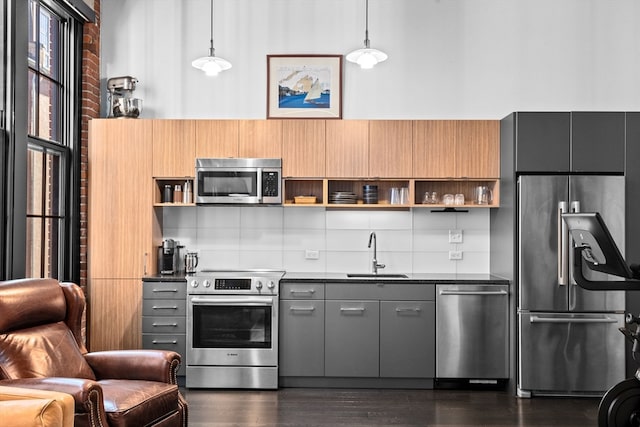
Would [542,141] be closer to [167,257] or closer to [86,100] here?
[167,257]

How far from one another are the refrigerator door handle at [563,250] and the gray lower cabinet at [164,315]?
2.98 metres

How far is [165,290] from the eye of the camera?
15.7ft

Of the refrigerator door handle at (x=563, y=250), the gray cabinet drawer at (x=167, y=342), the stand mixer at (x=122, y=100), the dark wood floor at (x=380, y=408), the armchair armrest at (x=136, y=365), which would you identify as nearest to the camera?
the armchair armrest at (x=136, y=365)

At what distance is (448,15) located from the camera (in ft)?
17.6

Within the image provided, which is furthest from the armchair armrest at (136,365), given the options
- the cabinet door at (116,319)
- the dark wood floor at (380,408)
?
the cabinet door at (116,319)

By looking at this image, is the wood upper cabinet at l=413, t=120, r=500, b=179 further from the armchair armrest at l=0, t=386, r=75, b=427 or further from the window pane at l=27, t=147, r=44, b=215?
the armchair armrest at l=0, t=386, r=75, b=427

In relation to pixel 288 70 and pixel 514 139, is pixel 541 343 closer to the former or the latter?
pixel 514 139

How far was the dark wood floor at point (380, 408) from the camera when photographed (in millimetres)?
3877

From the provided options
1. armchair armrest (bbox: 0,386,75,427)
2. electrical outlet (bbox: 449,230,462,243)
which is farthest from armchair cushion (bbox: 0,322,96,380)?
electrical outlet (bbox: 449,230,462,243)

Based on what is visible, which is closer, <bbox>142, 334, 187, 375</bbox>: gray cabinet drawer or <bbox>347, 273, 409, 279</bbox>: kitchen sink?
<bbox>142, 334, 187, 375</bbox>: gray cabinet drawer

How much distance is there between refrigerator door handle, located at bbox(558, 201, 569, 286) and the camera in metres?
4.39

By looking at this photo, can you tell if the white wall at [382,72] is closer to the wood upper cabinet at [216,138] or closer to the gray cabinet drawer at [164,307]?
the wood upper cabinet at [216,138]

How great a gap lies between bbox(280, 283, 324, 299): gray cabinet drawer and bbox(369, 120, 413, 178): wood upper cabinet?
1.11m

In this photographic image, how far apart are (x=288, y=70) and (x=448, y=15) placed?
5.17 ft
